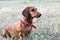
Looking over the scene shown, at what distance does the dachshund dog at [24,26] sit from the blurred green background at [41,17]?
30 millimetres

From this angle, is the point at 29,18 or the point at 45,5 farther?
Answer: the point at 45,5

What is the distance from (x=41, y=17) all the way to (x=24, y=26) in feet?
0.40

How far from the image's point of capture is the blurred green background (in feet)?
3.69

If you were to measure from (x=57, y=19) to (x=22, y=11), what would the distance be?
8.5 inches

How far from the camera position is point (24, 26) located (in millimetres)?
1096

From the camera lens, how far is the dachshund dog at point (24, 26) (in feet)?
3.51

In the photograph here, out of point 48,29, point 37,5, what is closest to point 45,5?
point 37,5

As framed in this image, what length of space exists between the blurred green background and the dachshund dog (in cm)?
3

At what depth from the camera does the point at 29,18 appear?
1.08 metres

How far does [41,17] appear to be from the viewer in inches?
45.0

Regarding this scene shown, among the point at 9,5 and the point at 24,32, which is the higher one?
the point at 9,5

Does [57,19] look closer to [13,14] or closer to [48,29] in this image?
[48,29]

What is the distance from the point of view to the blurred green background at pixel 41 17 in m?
1.13

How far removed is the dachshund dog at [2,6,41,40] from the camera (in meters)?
1.07
